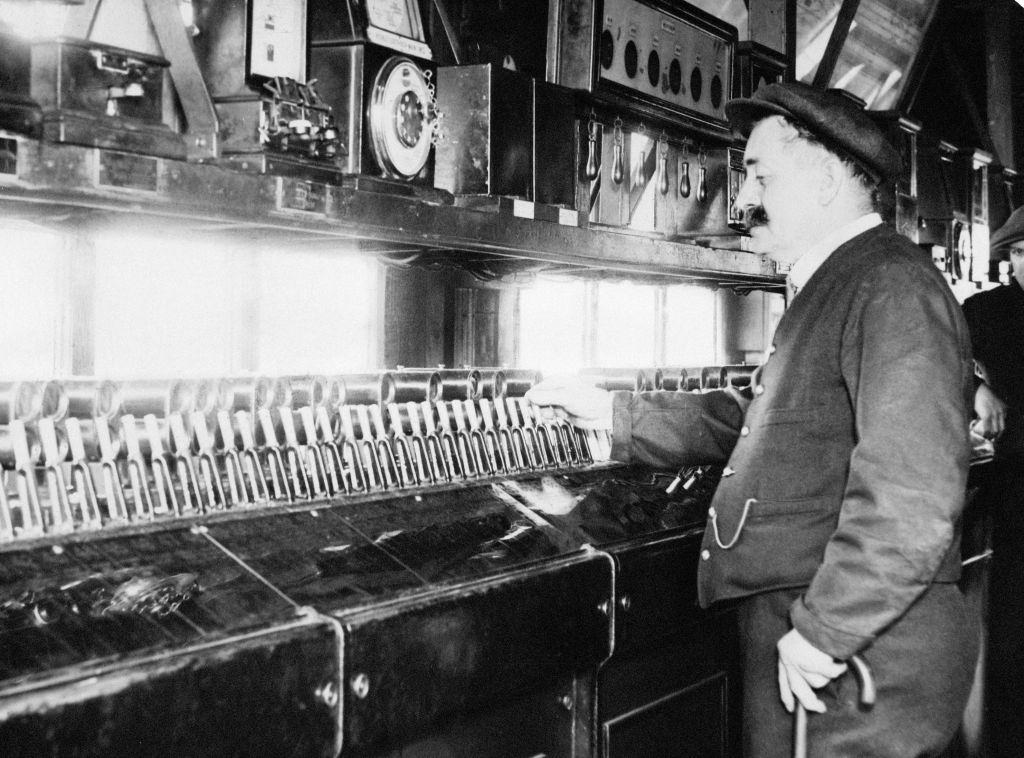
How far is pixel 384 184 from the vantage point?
2.20 meters

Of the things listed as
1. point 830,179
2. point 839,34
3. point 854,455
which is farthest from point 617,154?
point 839,34

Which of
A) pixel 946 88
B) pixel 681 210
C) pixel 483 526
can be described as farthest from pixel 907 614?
pixel 946 88

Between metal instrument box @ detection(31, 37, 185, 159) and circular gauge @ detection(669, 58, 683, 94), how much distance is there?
2.02 m

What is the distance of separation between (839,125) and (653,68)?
1.63 m

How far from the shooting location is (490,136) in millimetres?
2512

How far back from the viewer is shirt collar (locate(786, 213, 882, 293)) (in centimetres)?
187

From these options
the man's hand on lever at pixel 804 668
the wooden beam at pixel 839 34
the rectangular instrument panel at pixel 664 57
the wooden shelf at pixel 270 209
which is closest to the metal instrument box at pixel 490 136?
the wooden shelf at pixel 270 209

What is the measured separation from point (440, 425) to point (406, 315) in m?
0.72

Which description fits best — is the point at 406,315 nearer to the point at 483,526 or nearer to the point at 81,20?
the point at 483,526

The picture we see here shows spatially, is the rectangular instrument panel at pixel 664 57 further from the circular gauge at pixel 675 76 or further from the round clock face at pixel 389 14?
the round clock face at pixel 389 14

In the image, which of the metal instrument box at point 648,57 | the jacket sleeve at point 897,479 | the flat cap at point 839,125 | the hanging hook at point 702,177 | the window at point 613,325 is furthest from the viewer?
the window at point 613,325

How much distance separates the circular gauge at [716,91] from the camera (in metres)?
3.56

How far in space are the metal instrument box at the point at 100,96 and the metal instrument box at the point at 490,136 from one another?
2.93 ft

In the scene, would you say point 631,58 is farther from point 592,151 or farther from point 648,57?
point 592,151
